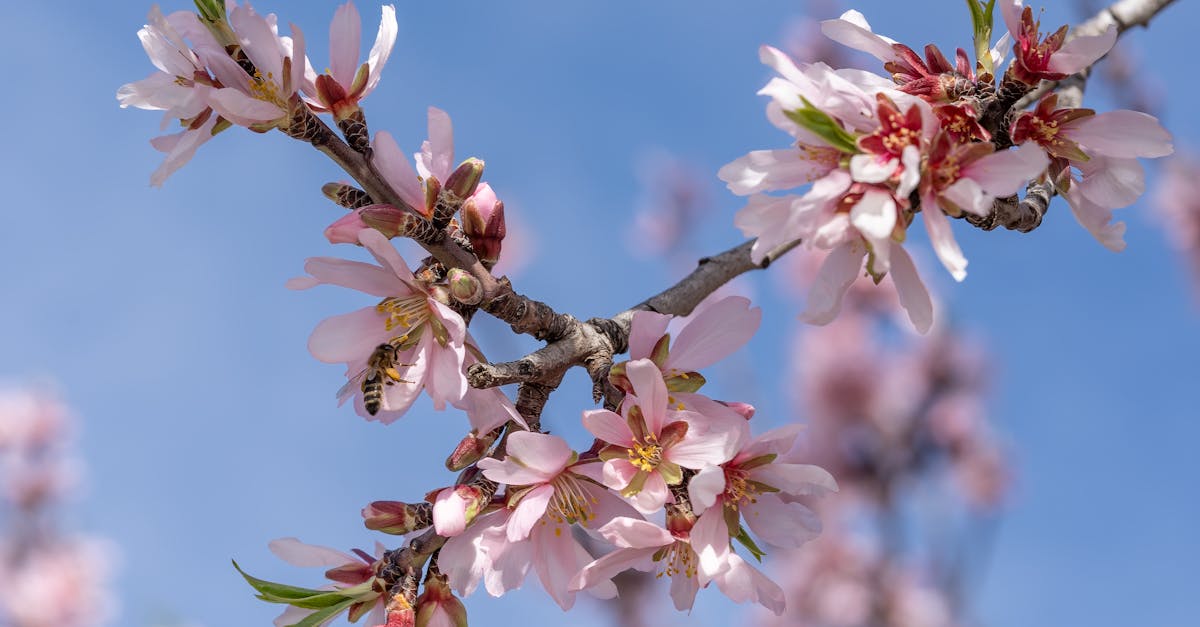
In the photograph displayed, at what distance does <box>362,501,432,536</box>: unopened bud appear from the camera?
1497 mm

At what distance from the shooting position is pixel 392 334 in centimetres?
154

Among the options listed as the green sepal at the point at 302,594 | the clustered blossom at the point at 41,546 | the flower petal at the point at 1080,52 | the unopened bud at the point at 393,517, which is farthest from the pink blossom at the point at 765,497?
the clustered blossom at the point at 41,546

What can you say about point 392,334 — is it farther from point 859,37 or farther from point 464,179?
point 859,37

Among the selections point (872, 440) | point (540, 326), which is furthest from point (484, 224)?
point (872, 440)

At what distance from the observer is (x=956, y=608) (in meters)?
5.09

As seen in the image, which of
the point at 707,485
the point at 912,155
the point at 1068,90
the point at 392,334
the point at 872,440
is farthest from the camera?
the point at 872,440

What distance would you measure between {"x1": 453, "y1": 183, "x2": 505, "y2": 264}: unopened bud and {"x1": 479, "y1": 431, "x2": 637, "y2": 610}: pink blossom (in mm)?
328

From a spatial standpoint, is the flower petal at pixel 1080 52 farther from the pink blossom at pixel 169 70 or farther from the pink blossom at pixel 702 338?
the pink blossom at pixel 169 70

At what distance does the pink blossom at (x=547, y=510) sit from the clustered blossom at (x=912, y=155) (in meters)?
0.44

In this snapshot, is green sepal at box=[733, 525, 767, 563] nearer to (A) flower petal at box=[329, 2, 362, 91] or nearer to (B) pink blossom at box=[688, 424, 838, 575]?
(B) pink blossom at box=[688, 424, 838, 575]

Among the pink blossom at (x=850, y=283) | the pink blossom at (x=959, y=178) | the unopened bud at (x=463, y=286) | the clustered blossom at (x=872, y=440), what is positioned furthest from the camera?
the clustered blossom at (x=872, y=440)

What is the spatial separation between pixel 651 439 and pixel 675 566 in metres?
0.25

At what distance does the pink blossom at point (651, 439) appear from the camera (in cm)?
139

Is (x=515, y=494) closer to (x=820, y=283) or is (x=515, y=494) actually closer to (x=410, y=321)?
(x=410, y=321)
